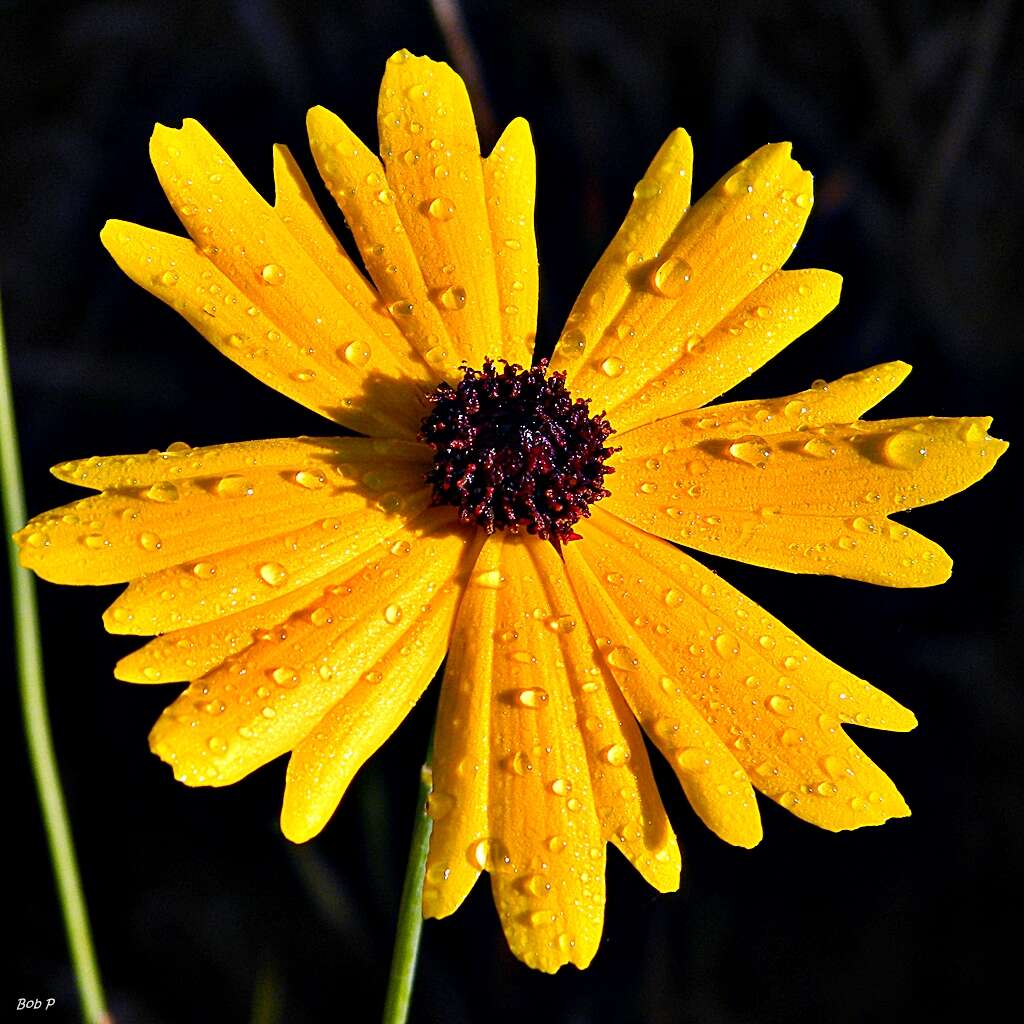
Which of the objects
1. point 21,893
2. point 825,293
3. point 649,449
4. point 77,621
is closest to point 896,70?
point 825,293

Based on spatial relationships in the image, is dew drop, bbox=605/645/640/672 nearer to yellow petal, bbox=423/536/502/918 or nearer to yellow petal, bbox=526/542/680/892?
yellow petal, bbox=526/542/680/892

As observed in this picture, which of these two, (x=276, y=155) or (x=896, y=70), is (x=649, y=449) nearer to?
(x=276, y=155)

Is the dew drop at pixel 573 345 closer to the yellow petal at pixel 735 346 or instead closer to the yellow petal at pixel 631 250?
the yellow petal at pixel 631 250

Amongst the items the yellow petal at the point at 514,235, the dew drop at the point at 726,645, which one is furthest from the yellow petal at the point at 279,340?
the dew drop at the point at 726,645

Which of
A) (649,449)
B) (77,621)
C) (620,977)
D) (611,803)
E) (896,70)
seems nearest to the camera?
(611,803)

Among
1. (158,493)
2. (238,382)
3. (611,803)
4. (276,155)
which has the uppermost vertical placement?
(238,382)

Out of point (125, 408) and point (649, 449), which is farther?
point (125, 408)

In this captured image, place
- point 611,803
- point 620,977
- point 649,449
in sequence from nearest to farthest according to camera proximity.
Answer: point 611,803, point 649,449, point 620,977
